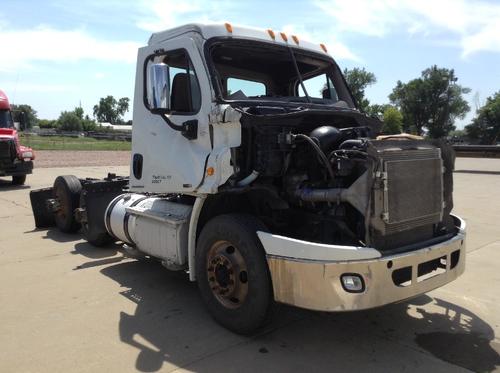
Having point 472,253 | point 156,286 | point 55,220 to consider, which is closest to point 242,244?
point 156,286

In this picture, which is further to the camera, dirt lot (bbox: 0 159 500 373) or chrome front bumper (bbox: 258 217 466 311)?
dirt lot (bbox: 0 159 500 373)

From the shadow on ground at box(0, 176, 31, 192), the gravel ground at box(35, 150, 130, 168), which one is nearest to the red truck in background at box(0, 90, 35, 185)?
the shadow on ground at box(0, 176, 31, 192)

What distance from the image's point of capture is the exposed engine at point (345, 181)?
3.53 metres

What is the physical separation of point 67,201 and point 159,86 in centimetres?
422

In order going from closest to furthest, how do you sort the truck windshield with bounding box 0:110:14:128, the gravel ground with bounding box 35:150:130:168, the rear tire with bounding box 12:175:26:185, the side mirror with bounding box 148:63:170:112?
1. the side mirror with bounding box 148:63:170:112
2. the rear tire with bounding box 12:175:26:185
3. the truck windshield with bounding box 0:110:14:128
4. the gravel ground with bounding box 35:150:130:168

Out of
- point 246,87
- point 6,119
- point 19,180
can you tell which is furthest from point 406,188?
point 6,119

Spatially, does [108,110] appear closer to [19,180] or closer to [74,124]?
[74,124]

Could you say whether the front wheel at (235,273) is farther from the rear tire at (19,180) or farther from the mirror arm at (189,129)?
the rear tire at (19,180)

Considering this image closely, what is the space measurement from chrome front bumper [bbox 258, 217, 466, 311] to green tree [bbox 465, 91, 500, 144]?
98.5 metres

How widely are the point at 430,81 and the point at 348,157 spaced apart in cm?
9919

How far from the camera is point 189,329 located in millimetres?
4188

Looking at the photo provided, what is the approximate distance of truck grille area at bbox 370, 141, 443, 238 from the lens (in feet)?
11.4

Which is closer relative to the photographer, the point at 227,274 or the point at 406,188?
the point at 406,188

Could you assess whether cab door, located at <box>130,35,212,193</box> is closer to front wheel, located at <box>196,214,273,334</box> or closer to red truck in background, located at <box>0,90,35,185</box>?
front wheel, located at <box>196,214,273,334</box>
